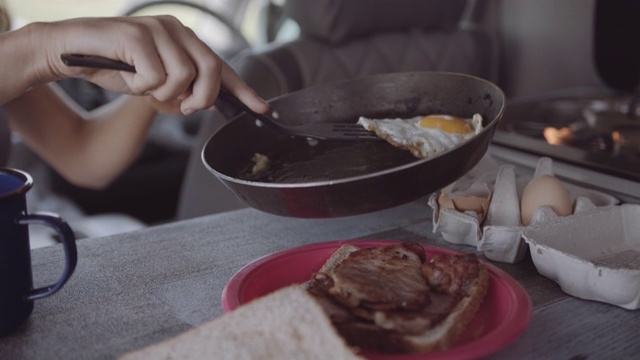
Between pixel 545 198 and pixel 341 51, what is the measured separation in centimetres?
115

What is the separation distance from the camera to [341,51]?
2.12 metres

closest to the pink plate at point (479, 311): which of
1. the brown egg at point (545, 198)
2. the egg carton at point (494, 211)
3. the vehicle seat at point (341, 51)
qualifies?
the egg carton at point (494, 211)

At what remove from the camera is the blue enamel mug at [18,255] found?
0.81 meters

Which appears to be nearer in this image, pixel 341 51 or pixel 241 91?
pixel 241 91

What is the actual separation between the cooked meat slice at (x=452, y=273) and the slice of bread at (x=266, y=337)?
0.63 feet

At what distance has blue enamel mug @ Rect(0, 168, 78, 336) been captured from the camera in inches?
32.1

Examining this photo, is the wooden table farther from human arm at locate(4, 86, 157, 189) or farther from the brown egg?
human arm at locate(4, 86, 157, 189)

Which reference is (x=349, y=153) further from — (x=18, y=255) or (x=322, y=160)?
(x=18, y=255)

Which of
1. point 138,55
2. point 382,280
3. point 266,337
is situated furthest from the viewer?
point 138,55

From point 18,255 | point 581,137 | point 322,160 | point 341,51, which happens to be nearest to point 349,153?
point 322,160

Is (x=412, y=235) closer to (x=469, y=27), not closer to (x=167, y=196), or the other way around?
(x=469, y=27)

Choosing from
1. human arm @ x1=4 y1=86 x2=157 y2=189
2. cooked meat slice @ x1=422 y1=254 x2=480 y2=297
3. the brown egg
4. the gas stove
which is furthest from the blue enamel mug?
the gas stove

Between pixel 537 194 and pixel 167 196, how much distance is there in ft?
8.23

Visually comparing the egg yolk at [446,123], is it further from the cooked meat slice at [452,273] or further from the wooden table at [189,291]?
the cooked meat slice at [452,273]
